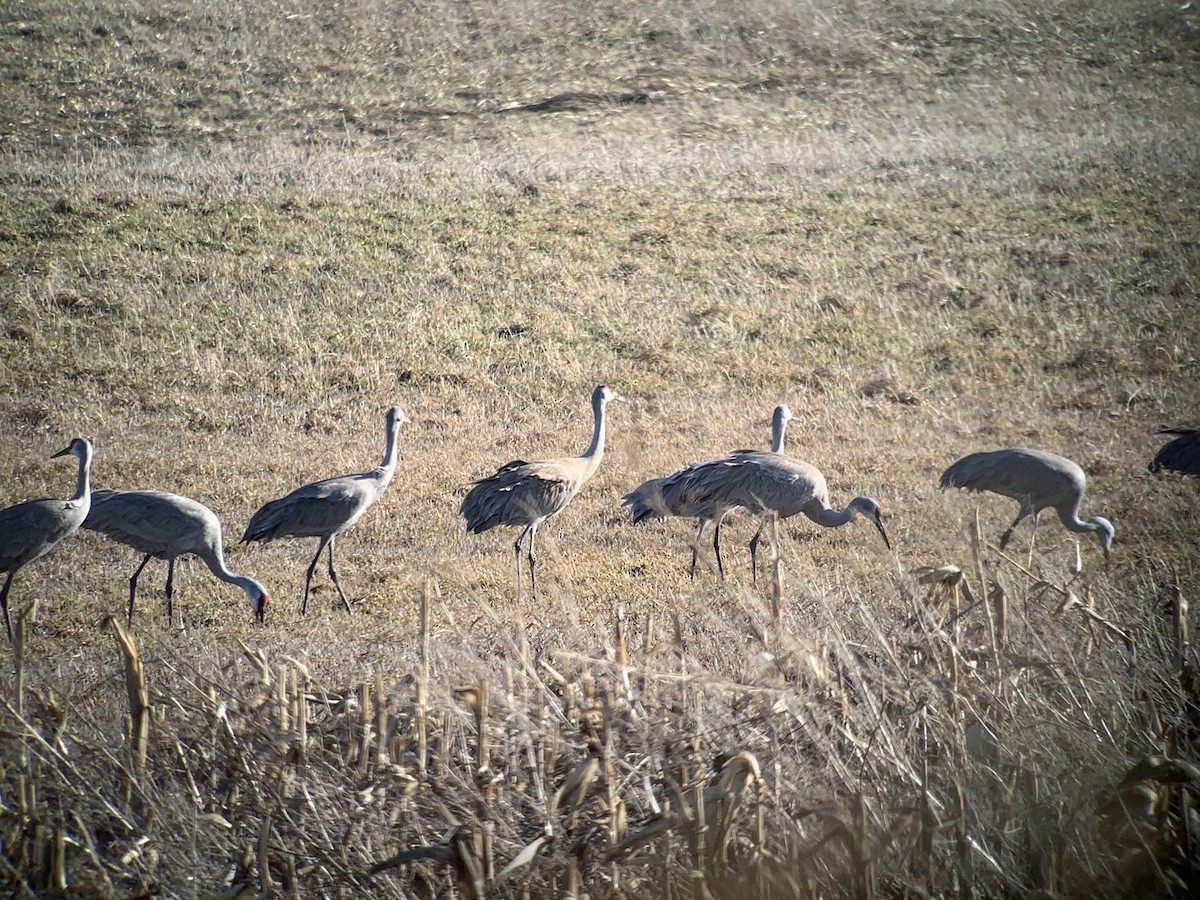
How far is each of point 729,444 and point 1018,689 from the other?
265 inches

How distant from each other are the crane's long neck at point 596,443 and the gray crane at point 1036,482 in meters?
2.64

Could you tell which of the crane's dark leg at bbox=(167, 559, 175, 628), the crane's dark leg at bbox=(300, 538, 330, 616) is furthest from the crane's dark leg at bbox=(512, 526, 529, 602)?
the crane's dark leg at bbox=(167, 559, 175, 628)

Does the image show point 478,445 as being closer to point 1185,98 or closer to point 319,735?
point 319,735

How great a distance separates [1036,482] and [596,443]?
3.11 m

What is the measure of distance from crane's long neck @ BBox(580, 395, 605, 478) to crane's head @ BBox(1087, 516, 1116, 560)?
11.2ft

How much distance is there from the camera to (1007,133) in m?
23.3

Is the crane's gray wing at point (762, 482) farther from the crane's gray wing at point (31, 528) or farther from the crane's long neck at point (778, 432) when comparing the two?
the crane's gray wing at point (31, 528)

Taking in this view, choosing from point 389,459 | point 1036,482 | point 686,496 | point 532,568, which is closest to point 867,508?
point 686,496

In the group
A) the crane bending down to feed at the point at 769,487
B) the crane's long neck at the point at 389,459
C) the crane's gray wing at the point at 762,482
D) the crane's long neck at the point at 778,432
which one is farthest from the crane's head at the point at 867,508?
the crane's long neck at the point at 389,459

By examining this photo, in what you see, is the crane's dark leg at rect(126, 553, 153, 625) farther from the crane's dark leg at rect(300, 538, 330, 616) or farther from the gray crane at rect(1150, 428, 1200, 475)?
the gray crane at rect(1150, 428, 1200, 475)

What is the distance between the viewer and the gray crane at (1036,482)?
7801 mm

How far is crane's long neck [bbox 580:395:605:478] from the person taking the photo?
8.58 m

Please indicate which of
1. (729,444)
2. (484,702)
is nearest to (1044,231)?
(729,444)

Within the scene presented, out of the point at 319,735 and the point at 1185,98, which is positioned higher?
the point at 319,735
